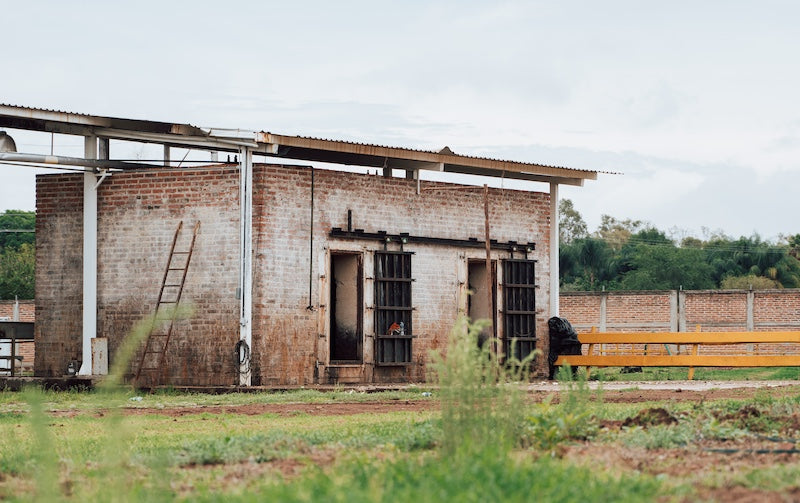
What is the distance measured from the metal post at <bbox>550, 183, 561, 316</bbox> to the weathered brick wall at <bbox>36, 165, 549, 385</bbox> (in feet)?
11.3

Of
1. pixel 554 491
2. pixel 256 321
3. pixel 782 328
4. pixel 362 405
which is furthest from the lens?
pixel 782 328

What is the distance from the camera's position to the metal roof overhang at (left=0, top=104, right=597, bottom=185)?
19.6 m

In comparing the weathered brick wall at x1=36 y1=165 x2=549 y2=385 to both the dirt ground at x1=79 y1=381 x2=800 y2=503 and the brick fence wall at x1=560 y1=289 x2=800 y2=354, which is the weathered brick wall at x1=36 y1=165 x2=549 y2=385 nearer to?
the dirt ground at x1=79 y1=381 x2=800 y2=503

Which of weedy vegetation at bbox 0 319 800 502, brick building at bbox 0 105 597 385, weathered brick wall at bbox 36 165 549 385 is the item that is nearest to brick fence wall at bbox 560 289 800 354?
brick building at bbox 0 105 597 385

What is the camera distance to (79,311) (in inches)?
835

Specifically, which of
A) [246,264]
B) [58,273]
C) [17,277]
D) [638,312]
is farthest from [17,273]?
[246,264]

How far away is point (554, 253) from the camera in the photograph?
25031 millimetres

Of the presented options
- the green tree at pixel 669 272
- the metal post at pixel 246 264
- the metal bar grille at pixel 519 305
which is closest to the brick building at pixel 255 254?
the metal post at pixel 246 264

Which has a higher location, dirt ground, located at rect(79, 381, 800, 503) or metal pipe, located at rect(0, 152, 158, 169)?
metal pipe, located at rect(0, 152, 158, 169)

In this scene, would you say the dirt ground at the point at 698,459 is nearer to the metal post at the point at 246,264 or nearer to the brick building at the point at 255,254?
the metal post at the point at 246,264

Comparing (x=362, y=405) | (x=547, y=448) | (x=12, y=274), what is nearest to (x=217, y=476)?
(x=547, y=448)

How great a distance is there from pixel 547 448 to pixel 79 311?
14414mm

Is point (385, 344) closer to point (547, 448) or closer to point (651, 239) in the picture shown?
point (547, 448)

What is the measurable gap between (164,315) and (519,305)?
7.49m
